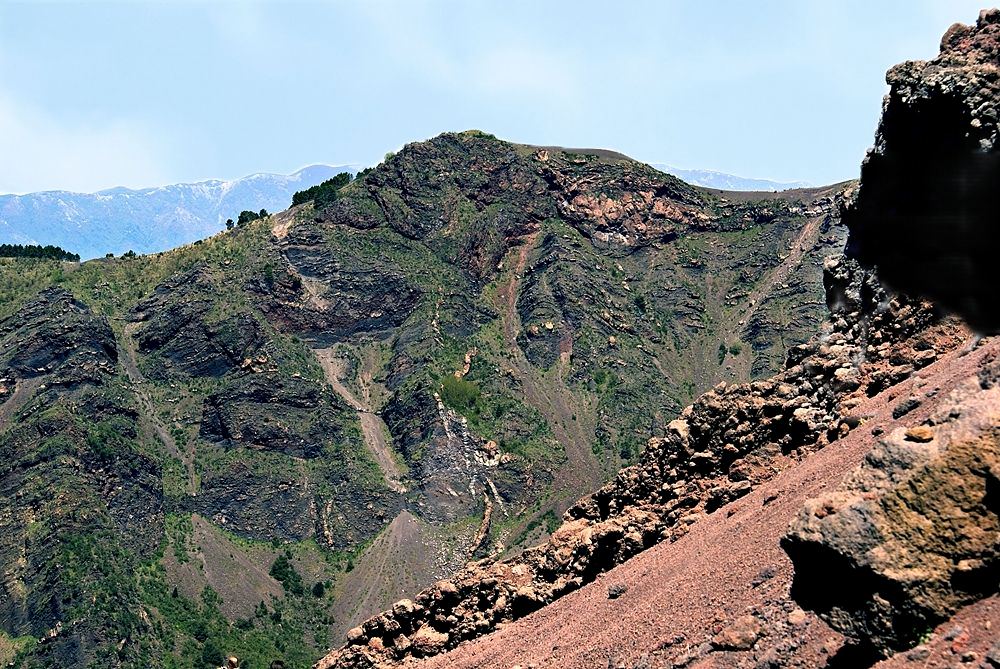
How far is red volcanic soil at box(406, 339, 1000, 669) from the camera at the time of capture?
1343 cm

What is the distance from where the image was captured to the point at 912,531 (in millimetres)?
11008

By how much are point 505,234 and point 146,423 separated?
6083cm

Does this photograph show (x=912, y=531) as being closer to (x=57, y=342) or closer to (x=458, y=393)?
(x=458, y=393)

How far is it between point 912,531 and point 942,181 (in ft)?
39.7

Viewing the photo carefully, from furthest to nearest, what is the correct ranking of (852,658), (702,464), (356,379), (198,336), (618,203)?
(618,203)
(356,379)
(198,336)
(702,464)
(852,658)

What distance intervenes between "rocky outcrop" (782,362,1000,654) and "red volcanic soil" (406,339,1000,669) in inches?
13.2

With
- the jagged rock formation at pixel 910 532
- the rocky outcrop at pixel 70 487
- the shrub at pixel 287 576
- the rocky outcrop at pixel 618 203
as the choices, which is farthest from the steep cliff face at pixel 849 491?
the rocky outcrop at pixel 618 203

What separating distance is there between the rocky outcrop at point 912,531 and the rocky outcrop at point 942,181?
25.3ft

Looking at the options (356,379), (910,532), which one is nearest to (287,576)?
(356,379)

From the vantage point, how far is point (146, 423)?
12644 centimetres

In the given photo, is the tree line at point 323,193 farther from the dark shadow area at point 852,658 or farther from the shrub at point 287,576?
the dark shadow area at point 852,658

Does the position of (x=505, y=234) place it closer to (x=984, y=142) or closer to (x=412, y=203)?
(x=412, y=203)

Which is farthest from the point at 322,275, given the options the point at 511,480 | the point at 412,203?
the point at 511,480

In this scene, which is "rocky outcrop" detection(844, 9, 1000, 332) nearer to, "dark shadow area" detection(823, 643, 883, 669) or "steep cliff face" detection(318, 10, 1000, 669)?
"steep cliff face" detection(318, 10, 1000, 669)
